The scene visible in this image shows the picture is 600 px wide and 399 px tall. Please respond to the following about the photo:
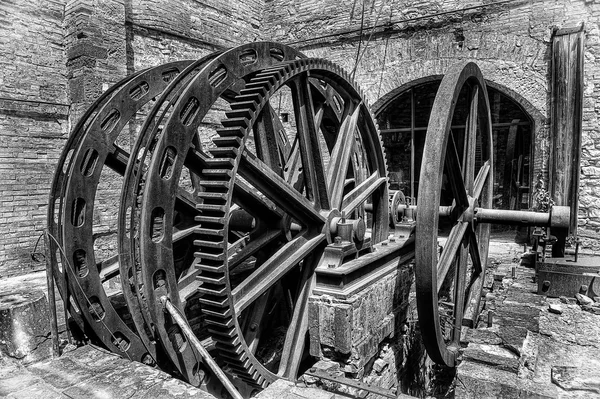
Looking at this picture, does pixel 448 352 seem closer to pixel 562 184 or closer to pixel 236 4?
pixel 562 184

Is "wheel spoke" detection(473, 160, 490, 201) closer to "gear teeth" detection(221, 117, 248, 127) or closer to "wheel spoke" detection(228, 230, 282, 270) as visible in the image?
"wheel spoke" detection(228, 230, 282, 270)

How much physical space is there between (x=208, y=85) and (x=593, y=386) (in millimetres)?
2889

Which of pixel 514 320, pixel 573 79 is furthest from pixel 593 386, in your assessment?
pixel 573 79

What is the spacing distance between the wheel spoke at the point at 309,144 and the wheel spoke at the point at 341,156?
16 centimetres

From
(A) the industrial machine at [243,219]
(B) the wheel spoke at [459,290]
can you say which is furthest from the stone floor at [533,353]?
(A) the industrial machine at [243,219]

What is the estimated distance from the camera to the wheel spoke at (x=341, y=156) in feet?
13.5

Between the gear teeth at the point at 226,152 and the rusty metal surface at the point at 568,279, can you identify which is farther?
the rusty metal surface at the point at 568,279

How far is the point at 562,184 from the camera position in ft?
22.1

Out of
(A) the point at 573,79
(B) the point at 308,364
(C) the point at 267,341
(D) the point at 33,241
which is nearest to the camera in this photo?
(B) the point at 308,364

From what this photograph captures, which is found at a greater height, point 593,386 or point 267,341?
point 593,386

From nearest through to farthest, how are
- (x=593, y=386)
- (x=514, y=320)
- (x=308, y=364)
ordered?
(x=593, y=386)
(x=514, y=320)
(x=308, y=364)

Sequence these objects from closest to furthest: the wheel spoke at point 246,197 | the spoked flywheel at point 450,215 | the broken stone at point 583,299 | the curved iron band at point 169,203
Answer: the curved iron band at point 169,203
the spoked flywheel at point 450,215
the wheel spoke at point 246,197
the broken stone at point 583,299

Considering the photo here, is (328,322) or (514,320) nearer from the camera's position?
(328,322)

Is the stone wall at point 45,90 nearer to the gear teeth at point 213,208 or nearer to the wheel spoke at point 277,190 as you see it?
the wheel spoke at point 277,190
